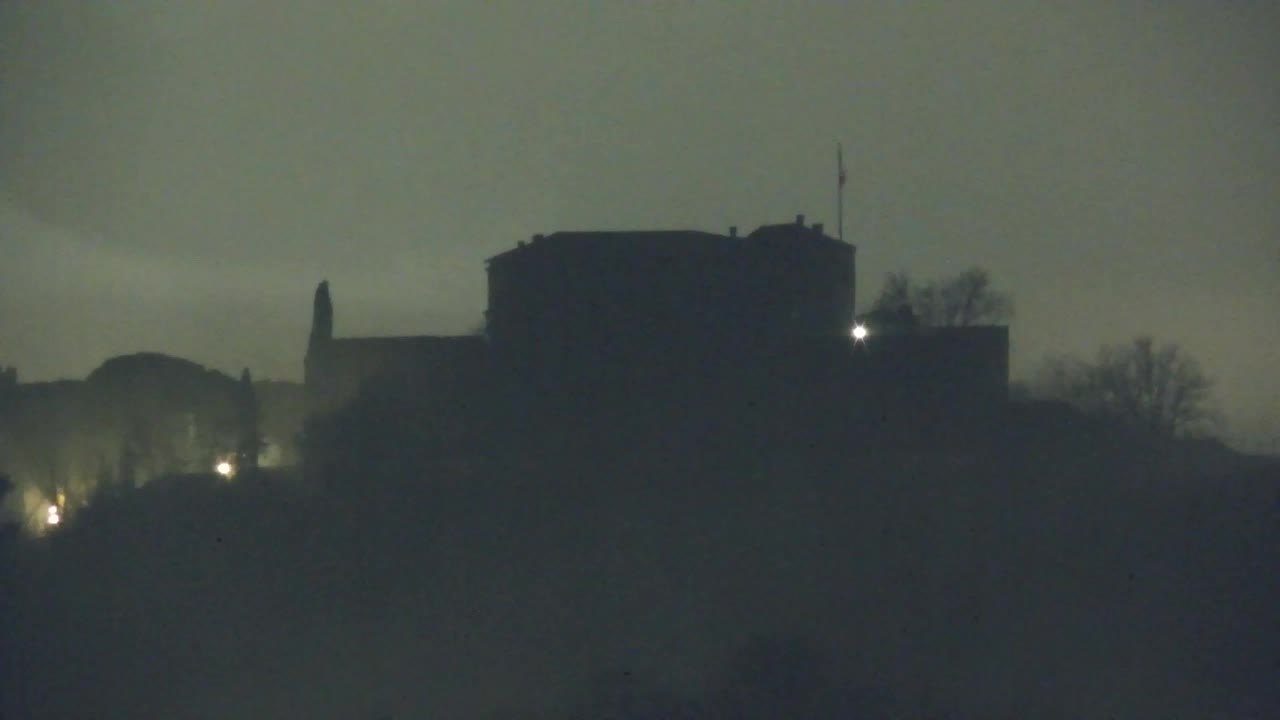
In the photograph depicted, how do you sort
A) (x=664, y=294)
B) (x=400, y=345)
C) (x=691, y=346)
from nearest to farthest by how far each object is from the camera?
1. (x=691, y=346)
2. (x=664, y=294)
3. (x=400, y=345)

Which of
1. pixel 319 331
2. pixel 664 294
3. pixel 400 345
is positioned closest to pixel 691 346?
pixel 664 294

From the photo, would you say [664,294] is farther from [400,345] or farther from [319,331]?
[319,331]

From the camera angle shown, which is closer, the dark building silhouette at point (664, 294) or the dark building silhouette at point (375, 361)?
the dark building silhouette at point (664, 294)

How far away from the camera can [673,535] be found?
30.9 m

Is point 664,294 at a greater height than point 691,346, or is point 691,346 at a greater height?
point 664,294

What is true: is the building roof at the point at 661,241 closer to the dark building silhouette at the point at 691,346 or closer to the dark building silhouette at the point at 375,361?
the dark building silhouette at the point at 691,346

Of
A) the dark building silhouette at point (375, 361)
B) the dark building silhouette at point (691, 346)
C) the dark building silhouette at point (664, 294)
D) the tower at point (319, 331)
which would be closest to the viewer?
the dark building silhouette at point (691, 346)

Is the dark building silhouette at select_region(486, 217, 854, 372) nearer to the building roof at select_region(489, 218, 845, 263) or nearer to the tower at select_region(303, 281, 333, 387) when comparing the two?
the building roof at select_region(489, 218, 845, 263)

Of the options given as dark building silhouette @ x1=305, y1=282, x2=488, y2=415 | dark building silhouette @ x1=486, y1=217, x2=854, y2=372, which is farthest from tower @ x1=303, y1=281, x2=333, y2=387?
dark building silhouette @ x1=486, y1=217, x2=854, y2=372

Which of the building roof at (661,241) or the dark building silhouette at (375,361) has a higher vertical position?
the building roof at (661,241)

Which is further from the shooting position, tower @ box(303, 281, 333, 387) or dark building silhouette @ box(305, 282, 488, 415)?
tower @ box(303, 281, 333, 387)

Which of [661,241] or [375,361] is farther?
[375,361]

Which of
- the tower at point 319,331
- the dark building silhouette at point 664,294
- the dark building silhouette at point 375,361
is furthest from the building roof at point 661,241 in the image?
the tower at point 319,331

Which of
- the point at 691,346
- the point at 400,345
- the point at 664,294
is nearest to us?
the point at 691,346
